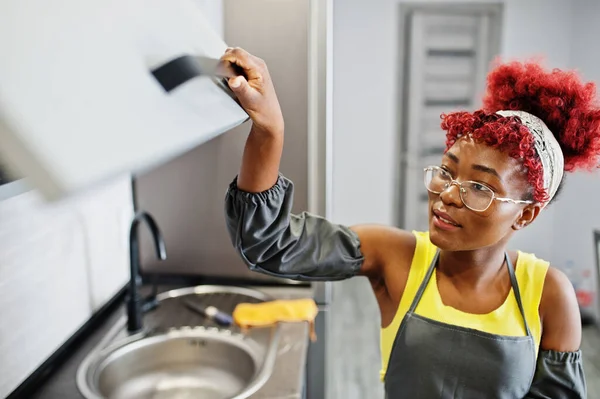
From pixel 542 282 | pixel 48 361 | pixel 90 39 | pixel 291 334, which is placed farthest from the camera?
pixel 291 334

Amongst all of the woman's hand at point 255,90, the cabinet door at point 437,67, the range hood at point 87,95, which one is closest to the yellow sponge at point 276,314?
the woman's hand at point 255,90

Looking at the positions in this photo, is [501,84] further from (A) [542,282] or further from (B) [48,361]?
(B) [48,361]

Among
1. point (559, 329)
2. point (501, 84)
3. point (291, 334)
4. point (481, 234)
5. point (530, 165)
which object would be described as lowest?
point (291, 334)

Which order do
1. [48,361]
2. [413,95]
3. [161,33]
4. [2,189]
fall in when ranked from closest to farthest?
[161,33], [2,189], [48,361], [413,95]

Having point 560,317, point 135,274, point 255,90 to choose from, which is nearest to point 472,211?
point 560,317

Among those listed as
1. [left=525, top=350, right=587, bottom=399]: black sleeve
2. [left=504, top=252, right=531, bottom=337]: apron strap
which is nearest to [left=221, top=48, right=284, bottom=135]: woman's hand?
[left=504, top=252, right=531, bottom=337]: apron strap

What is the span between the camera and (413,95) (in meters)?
3.81

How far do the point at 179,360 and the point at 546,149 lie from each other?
43.4 inches

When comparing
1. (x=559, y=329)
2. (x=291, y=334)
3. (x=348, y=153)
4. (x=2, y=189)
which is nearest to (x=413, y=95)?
(x=348, y=153)

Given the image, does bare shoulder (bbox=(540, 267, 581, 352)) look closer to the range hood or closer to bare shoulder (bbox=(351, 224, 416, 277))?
bare shoulder (bbox=(351, 224, 416, 277))

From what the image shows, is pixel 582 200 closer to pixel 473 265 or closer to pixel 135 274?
pixel 473 265

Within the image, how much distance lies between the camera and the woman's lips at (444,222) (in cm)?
89

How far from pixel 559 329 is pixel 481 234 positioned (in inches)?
10.0

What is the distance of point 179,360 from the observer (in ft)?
4.81
